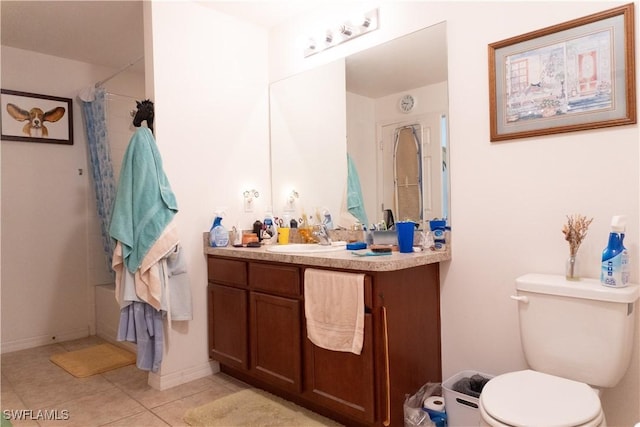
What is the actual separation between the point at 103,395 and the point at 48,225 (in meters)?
1.76

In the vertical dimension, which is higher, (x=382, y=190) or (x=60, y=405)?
(x=382, y=190)

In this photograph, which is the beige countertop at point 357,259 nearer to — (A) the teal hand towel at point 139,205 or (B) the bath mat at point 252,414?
(A) the teal hand towel at point 139,205

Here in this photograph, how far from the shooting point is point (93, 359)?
3.00m

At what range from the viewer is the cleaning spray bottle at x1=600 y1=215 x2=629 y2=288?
4.89ft

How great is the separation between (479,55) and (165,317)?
2.28 m


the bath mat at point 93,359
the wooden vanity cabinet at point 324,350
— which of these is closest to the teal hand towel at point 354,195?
the wooden vanity cabinet at point 324,350

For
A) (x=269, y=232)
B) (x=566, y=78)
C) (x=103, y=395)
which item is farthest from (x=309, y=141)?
(x=103, y=395)

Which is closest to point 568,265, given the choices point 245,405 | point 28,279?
point 245,405

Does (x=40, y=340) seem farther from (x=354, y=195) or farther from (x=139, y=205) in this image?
(x=354, y=195)

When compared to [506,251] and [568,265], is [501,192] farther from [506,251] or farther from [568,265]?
[568,265]

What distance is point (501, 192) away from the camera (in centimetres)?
192

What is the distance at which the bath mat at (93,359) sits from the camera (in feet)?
9.14

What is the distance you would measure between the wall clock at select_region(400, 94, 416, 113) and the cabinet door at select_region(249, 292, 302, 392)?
1.22 m

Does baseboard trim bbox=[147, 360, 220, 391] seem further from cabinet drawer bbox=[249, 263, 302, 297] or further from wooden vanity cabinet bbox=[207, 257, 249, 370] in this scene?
cabinet drawer bbox=[249, 263, 302, 297]
